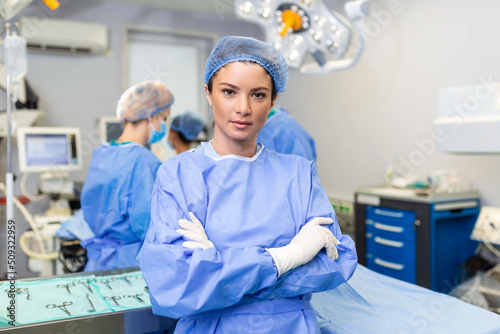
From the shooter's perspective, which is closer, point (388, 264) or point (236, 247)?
point (236, 247)

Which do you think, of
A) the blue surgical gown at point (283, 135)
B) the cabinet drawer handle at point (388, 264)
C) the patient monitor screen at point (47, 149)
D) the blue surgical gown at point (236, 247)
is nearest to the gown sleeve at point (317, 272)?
the blue surgical gown at point (236, 247)

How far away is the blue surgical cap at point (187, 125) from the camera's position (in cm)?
313

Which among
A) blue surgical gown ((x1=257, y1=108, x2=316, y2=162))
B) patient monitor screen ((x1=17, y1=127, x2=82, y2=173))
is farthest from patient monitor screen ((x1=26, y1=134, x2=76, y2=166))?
blue surgical gown ((x1=257, y1=108, x2=316, y2=162))

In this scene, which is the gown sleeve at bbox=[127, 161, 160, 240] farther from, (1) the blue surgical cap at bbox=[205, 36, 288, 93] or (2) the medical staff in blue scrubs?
(2) the medical staff in blue scrubs

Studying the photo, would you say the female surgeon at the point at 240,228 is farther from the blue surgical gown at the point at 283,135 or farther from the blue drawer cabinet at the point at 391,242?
the blue drawer cabinet at the point at 391,242

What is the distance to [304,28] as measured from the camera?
2252 millimetres

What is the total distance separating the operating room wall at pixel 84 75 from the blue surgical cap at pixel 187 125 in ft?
5.26

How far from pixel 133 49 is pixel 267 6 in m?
2.82

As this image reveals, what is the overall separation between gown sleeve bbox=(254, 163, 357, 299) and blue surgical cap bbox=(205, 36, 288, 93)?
0.36 metres

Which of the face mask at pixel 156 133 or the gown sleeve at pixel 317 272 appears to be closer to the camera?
the gown sleeve at pixel 317 272

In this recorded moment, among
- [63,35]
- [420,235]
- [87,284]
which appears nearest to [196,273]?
[87,284]

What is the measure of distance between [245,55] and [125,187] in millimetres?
981

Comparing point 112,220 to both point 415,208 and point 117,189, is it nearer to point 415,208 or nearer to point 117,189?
point 117,189

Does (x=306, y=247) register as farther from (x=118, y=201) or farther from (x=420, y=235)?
(x=420, y=235)
